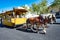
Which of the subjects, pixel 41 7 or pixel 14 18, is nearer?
pixel 14 18

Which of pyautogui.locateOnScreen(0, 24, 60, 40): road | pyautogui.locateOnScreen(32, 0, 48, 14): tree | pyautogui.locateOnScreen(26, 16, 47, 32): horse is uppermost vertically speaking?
pyautogui.locateOnScreen(32, 0, 48, 14): tree

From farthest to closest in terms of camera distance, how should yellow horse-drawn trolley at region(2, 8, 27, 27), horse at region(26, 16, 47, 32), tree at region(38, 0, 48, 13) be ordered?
tree at region(38, 0, 48, 13)
yellow horse-drawn trolley at region(2, 8, 27, 27)
horse at region(26, 16, 47, 32)

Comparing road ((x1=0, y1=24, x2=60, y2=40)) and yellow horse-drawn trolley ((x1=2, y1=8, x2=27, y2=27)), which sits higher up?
yellow horse-drawn trolley ((x1=2, y1=8, x2=27, y2=27))

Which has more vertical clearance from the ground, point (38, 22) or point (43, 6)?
point (43, 6)

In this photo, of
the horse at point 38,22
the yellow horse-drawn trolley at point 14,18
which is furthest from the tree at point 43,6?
the horse at point 38,22

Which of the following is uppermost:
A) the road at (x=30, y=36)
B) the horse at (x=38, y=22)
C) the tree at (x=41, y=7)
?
the tree at (x=41, y=7)

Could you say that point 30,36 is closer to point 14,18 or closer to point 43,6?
point 14,18

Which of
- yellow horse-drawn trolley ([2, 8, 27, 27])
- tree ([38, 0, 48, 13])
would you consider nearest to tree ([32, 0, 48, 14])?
tree ([38, 0, 48, 13])

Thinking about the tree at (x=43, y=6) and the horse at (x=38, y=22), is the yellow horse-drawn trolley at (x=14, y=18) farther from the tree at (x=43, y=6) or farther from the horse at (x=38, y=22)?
the tree at (x=43, y=6)

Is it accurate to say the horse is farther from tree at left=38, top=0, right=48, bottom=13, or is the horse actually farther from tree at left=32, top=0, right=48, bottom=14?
tree at left=38, top=0, right=48, bottom=13

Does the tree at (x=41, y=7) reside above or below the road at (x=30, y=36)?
above

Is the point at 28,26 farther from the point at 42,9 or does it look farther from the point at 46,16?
the point at 42,9

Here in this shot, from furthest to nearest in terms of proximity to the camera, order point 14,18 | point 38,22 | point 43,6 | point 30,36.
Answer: point 43,6, point 14,18, point 38,22, point 30,36

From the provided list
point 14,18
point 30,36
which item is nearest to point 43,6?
point 14,18
